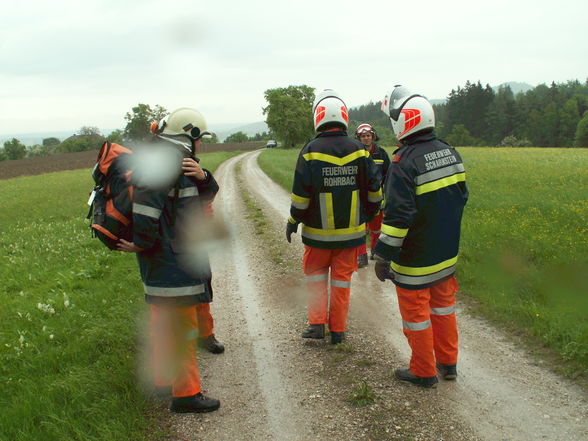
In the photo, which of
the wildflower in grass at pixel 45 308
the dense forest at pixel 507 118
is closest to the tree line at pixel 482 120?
the dense forest at pixel 507 118

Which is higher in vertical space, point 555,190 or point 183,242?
point 183,242

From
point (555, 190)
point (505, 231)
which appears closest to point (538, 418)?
point (505, 231)

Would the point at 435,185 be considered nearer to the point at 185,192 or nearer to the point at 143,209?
the point at 185,192

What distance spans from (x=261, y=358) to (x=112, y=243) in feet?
6.96

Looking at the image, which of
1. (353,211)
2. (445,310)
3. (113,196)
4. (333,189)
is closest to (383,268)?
(445,310)

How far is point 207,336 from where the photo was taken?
4.81 meters

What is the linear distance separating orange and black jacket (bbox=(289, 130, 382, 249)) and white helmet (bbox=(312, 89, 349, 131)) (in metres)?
0.10

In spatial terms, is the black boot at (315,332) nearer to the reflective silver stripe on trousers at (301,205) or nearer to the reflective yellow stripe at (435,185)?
the reflective silver stripe on trousers at (301,205)

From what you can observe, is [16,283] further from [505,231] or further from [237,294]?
[505,231]

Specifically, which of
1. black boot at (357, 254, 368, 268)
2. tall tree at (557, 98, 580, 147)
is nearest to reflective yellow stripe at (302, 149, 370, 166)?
black boot at (357, 254, 368, 268)

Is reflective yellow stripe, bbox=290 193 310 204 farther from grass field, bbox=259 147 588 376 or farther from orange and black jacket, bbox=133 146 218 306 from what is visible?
grass field, bbox=259 147 588 376

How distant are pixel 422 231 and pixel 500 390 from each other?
5.23 ft

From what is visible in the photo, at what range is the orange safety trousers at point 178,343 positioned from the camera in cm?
374

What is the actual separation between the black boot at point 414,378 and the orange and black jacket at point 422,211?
0.85 metres
